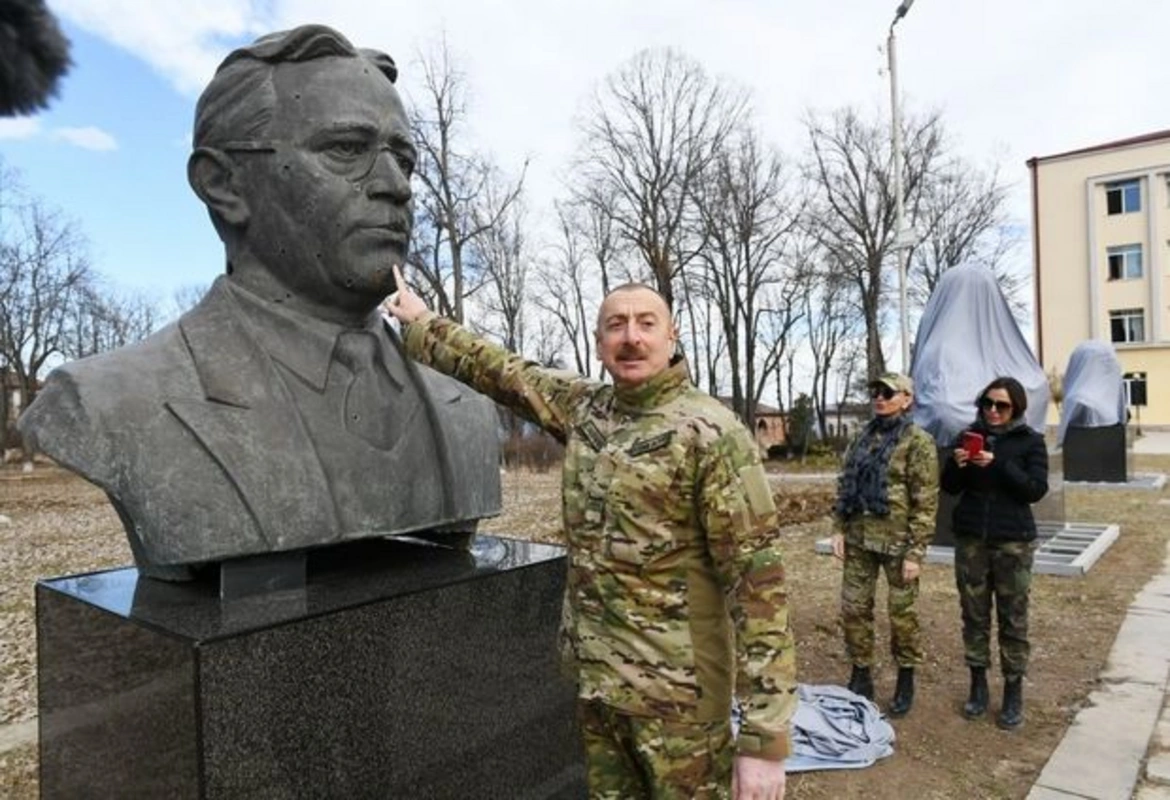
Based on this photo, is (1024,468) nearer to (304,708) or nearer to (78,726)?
(304,708)

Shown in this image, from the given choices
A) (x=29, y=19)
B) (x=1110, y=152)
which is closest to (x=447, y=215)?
(x=29, y=19)

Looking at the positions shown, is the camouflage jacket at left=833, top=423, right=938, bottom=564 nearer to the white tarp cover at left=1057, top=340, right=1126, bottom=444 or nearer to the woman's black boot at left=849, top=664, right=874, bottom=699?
the woman's black boot at left=849, top=664, right=874, bottom=699

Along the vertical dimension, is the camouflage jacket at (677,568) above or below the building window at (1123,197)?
below

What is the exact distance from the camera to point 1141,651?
5.92 meters

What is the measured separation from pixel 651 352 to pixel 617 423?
232mm

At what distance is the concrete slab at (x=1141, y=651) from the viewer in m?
5.42

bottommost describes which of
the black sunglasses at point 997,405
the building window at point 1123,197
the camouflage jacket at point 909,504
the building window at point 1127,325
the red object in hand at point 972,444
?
the camouflage jacket at point 909,504

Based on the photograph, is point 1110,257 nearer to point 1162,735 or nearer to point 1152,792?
point 1162,735

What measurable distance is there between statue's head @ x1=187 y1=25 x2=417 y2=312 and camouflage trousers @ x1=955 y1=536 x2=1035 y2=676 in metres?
3.77

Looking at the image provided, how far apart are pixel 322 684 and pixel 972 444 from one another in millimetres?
3890

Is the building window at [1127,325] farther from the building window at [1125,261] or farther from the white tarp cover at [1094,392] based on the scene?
the white tarp cover at [1094,392]

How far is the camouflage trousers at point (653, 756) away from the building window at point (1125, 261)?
1639 inches

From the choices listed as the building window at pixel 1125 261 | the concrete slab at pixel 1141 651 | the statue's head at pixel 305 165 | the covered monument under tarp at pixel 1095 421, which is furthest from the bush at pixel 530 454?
the building window at pixel 1125 261

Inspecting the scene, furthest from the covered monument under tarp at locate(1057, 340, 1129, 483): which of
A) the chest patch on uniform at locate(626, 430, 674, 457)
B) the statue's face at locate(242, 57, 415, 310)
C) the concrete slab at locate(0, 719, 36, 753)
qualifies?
the concrete slab at locate(0, 719, 36, 753)
